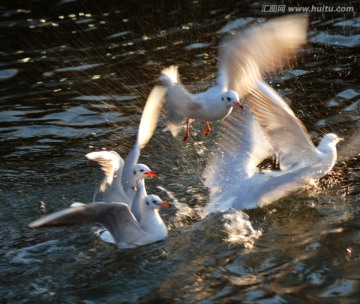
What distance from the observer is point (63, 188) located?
26.5ft

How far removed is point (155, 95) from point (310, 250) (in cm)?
237

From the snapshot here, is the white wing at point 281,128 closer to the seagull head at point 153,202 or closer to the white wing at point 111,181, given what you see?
the seagull head at point 153,202

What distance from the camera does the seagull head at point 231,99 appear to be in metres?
7.46

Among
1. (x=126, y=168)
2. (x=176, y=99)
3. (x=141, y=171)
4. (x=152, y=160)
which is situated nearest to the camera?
(x=141, y=171)

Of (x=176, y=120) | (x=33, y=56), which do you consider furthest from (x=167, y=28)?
(x=176, y=120)

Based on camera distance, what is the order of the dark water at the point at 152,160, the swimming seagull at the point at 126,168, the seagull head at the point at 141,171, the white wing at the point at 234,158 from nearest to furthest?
the dark water at the point at 152,160
the swimming seagull at the point at 126,168
the seagull head at the point at 141,171
the white wing at the point at 234,158

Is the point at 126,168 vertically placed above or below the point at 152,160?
above

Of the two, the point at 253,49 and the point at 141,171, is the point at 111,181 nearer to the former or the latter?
the point at 141,171

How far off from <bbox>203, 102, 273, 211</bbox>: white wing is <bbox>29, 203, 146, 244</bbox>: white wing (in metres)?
0.84

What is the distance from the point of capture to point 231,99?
750 cm

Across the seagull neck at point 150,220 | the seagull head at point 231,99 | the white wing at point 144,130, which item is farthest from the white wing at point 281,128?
the seagull neck at point 150,220

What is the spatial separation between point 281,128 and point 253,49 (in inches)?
37.3

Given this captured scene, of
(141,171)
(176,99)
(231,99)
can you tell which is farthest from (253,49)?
(141,171)

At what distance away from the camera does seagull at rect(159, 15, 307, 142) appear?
7.57 metres
